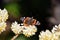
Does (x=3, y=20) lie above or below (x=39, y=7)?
below

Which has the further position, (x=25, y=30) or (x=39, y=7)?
(x=39, y=7)

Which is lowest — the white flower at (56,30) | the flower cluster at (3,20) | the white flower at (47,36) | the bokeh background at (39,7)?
the white flower at (47,36)

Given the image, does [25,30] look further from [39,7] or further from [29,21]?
[39,7]

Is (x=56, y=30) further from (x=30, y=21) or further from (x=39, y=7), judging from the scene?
(x=39, y=7)

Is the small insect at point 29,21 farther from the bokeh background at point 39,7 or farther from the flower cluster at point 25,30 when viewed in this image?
the bokeh background at point 39,7

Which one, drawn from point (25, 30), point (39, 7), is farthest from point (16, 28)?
point (39, 7)

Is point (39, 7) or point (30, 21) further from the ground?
point (39, 7)

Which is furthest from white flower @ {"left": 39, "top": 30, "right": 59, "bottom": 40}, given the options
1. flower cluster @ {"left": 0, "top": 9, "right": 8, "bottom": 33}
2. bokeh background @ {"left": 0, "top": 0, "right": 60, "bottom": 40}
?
bokeh background @ {"left": 0, "top": 0, "right": 60, "bottom": 40}

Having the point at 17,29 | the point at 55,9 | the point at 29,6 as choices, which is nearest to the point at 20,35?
the point at 17,29

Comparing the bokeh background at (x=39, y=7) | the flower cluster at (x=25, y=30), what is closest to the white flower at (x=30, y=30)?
the flower cluster at (x=25, y=30)

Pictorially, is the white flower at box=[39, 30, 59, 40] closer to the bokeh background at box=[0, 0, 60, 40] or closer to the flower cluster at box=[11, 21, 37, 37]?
the flower cluster at box=[11, 21, 37, 37]

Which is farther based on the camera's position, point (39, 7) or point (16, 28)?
point (39, 7)
